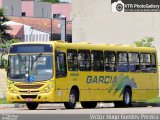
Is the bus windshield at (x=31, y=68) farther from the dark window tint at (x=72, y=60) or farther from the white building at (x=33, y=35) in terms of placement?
the white building at (x=33, y=35)

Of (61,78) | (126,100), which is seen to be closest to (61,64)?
(61,78)

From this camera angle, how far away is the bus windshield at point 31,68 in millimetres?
31688

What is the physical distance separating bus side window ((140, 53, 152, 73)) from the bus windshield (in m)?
7.25

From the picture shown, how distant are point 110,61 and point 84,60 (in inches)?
83.5

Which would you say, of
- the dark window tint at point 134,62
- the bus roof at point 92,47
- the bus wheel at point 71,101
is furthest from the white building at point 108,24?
the bus wheel at point 71,101

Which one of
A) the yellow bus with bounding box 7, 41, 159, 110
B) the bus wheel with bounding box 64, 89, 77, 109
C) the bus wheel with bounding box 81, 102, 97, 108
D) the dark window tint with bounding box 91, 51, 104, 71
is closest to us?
the yellow bus with bounding box 7, 41, 159, 110

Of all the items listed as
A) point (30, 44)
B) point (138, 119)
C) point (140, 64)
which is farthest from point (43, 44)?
point (138, 119)

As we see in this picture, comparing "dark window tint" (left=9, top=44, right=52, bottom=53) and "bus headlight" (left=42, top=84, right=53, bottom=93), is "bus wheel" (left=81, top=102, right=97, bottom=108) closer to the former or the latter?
"bus headlight" (left=42, top=84, right=53, bottom=93)

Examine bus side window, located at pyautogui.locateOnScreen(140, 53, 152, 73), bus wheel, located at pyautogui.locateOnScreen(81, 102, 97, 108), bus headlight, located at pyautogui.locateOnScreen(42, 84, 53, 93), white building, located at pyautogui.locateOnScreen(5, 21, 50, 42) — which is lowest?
bus wheel, located at pyautogui.locateOnScreen(81, 102, 97, 108)

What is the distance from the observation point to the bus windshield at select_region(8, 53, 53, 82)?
104 feet

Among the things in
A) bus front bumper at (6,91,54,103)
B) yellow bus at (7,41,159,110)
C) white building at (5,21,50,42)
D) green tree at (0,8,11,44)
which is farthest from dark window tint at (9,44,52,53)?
white building at (5,21,50,42)

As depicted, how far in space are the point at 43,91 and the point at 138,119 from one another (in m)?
10.2

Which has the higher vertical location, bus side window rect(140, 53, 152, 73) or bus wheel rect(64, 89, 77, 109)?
bus side window rect(140, 53, 152, 73)

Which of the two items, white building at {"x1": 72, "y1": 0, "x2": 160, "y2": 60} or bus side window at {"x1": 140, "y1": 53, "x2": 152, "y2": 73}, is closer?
bus side window at {"x1": 140, "y1": 53, "x2": 152, "y2": 73}
